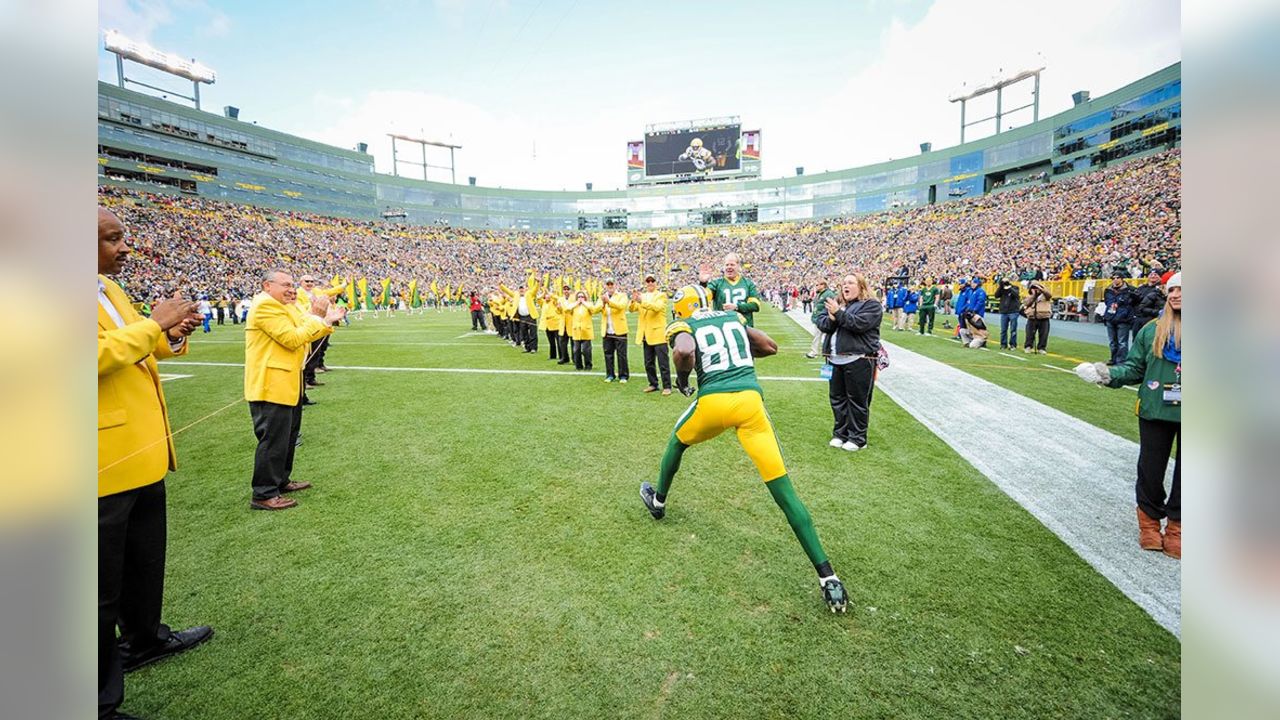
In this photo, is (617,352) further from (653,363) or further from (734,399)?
(734,399)

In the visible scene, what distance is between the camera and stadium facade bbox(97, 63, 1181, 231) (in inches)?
1948

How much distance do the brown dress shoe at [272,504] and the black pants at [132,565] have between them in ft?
6.37

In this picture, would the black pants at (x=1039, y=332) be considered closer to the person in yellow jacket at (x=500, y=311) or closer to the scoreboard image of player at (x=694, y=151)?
the person in yellow jacket at (x=500, y=311)

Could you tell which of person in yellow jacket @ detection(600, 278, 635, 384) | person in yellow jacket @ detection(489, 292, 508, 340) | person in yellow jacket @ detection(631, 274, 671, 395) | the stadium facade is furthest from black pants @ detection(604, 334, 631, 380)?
the stadium facade

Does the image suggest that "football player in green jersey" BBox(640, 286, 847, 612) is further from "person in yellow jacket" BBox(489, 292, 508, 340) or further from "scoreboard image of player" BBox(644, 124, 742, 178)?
"scoreboard image of player" BBox(644, 124, 742, 178)

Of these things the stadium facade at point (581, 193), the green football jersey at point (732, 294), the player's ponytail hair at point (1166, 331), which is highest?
the stadium facade at point (581, 193)

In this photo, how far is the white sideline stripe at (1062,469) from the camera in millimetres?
3670

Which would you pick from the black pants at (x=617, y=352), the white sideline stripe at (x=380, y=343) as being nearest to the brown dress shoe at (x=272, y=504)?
the black pants at (x=617, y=352)

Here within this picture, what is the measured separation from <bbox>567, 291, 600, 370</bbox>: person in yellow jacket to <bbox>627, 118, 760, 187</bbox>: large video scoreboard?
53.0 meters

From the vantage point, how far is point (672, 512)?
4.73m

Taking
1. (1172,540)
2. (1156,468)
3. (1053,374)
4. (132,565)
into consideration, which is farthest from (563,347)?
(1172,540)

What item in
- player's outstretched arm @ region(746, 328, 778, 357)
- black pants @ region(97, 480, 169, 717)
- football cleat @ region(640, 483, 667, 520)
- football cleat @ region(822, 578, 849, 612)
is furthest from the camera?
football cleat @ region(640, 483, 667, 520)

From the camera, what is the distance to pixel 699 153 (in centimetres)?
6122
